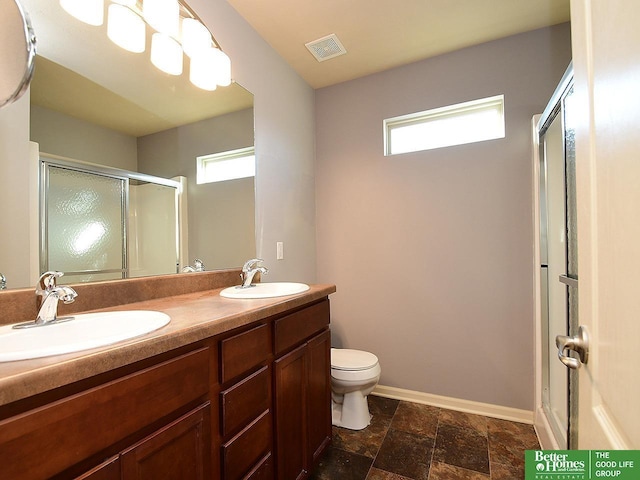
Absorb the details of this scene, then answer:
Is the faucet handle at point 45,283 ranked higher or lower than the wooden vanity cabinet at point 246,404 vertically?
higher

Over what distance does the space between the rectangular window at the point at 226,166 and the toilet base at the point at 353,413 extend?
1.53 metres

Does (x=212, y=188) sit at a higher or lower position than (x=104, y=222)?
higher

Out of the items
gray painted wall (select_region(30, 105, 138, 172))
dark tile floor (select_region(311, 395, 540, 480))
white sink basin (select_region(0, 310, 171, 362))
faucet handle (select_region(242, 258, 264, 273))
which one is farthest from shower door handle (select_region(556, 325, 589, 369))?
gray painted wall (select_region(30, 105, 138, 172))

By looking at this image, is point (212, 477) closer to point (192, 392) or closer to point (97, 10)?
point (192, 392)

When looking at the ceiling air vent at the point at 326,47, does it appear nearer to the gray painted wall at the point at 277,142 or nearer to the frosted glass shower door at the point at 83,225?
the gray painted wall at the point at 277,142

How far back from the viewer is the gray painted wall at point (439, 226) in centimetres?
187

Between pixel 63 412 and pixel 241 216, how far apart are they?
50.6 inches

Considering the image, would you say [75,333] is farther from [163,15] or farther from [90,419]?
[163,15]

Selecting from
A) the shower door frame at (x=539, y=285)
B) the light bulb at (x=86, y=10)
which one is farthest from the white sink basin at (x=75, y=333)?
the shower door frame at (x=539, y=285)

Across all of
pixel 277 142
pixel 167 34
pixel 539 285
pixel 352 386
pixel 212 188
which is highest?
pixel 167 34

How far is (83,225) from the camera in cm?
106

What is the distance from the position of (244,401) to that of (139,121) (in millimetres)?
1211

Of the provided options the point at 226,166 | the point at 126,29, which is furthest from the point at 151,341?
the point at 126,29

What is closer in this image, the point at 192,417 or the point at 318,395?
the point at 192,417
